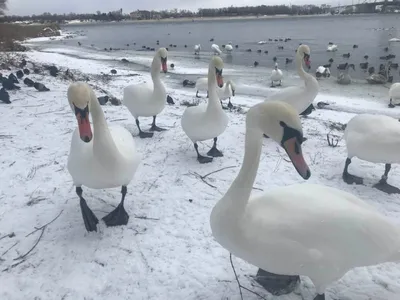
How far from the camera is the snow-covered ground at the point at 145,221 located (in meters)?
3.34

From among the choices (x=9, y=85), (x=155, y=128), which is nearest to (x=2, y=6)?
(x=9, y=85)

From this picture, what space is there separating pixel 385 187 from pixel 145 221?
3244 millimetres

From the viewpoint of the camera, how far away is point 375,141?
4793mm

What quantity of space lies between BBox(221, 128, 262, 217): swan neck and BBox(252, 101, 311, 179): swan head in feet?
0.35

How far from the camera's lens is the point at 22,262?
368cm

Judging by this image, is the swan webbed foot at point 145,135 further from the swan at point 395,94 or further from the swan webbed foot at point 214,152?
the swan at point 395,94

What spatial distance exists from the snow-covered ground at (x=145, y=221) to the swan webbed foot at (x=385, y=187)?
0.29 ft

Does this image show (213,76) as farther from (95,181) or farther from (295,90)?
(95,181)

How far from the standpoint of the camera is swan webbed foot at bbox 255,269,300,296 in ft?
10.6

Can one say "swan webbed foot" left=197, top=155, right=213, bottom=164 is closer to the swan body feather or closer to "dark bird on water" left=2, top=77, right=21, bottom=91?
the swan body feather

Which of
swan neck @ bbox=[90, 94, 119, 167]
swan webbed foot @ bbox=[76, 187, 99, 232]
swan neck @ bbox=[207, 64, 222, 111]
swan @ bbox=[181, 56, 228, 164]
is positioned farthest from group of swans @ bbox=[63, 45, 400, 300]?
swan neck @ bbox=[207, 64, 222, 111]

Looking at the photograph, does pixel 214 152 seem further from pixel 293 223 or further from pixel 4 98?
pixel 4 98

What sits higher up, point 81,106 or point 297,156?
point 81,106

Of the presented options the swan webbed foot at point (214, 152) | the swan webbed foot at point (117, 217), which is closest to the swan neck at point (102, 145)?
the swan webbed foot at point (117, 217)
